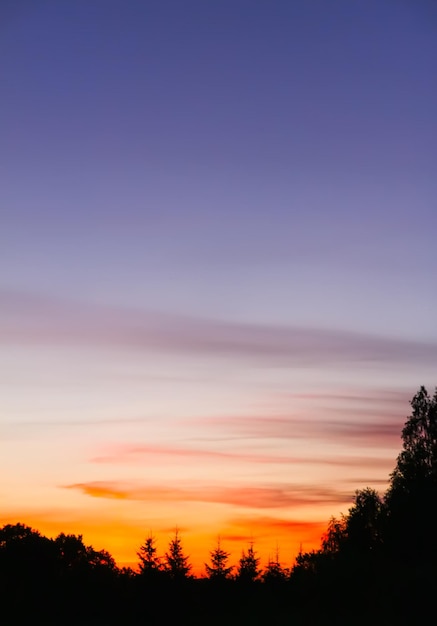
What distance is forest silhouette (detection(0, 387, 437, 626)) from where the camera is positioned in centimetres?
6394

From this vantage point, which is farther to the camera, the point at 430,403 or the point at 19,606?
the point at 430,403

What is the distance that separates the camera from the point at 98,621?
7656 cm

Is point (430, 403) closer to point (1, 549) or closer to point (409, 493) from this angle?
point (409, 493)

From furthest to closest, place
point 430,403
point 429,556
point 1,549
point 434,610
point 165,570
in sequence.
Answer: point 1,549
point 430,403
point 429,556
point 165,570
point 434,610

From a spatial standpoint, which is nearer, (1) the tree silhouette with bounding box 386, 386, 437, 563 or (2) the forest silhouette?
(2) the forest silhouette

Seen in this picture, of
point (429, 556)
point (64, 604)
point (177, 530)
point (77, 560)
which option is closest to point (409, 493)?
point (429, 556)

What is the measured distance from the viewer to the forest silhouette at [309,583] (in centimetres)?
6394

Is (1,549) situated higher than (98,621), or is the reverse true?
(1,549)

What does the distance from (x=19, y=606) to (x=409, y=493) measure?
1610 inches

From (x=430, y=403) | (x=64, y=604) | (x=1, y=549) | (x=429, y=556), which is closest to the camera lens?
(x=429, y=556)

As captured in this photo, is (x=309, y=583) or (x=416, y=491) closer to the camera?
(x=309, y=583)

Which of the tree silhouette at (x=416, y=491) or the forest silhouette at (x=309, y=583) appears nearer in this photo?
the forest silhouette at (x=309, y=583)

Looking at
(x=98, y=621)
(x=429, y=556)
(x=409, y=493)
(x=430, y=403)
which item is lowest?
(x=98, y=621)

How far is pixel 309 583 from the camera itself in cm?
7162
